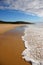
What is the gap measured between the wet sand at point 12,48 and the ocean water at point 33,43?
0.04m

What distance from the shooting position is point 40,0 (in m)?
1.58

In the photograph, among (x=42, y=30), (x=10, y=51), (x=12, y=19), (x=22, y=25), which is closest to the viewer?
(x=10, y=51)

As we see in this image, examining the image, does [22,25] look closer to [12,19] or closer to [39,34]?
[12,19]

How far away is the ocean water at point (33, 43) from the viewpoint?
108cm

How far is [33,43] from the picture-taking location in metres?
1.23

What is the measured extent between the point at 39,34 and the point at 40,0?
1.47 ft

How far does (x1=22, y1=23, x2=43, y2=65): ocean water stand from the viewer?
3.54 feet

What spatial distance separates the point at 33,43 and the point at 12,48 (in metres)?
0.19

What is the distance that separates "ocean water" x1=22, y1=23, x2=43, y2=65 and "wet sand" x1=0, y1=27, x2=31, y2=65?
4cm

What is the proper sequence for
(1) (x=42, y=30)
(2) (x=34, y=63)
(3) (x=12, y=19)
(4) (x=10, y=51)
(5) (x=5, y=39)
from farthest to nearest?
1. (3) (x=12, y=19)
2. (1) (x=42, y=30)
3. (5) (x=5, y=39)
4. (4) (x=10, y=51)
5. (2) (x=34, y=63)

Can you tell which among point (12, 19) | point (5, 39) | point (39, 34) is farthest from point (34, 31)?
point (12, 19)

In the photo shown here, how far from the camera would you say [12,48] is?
119 cm

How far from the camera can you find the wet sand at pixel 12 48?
108 centimetres

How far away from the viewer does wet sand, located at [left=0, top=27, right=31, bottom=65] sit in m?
1.08
